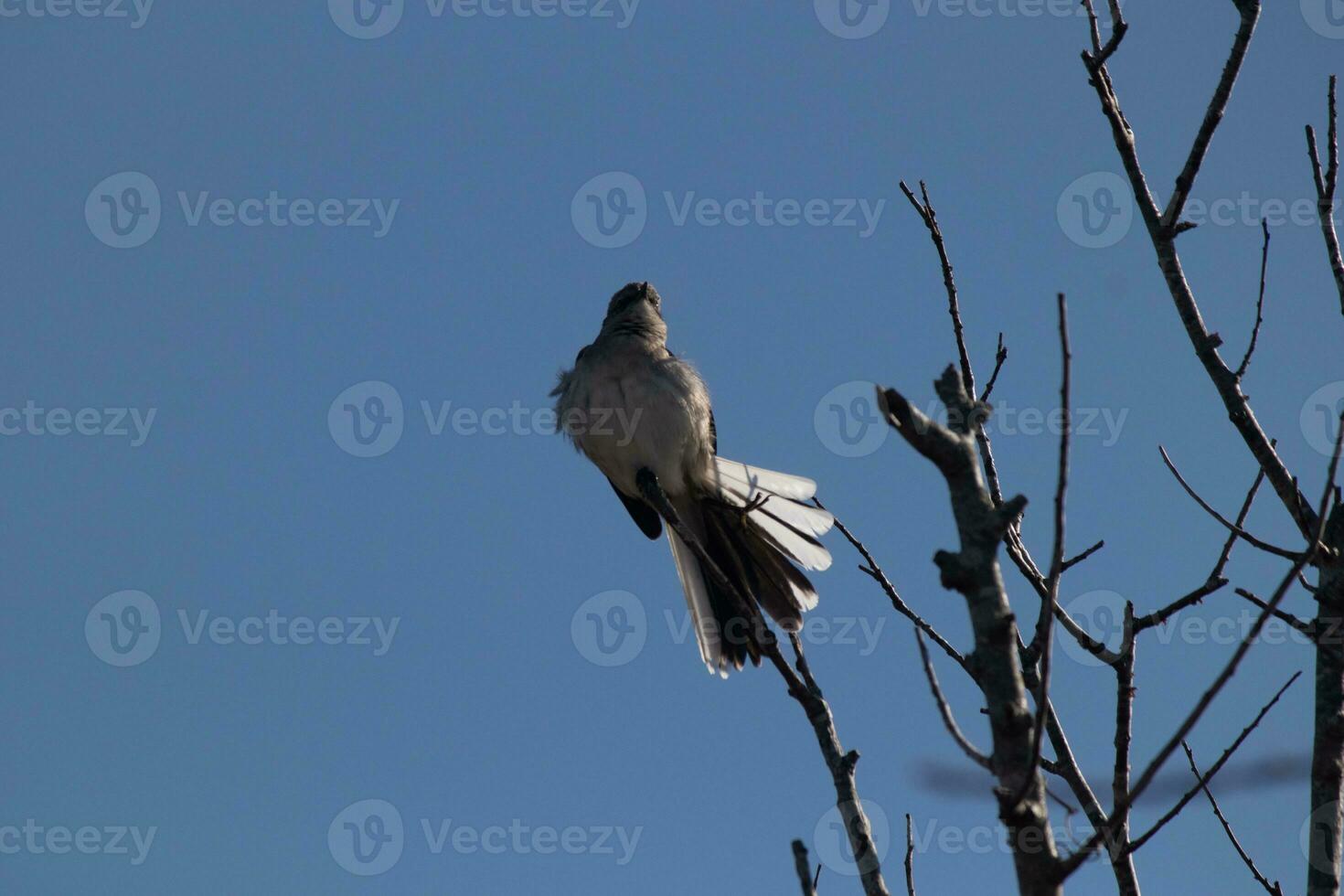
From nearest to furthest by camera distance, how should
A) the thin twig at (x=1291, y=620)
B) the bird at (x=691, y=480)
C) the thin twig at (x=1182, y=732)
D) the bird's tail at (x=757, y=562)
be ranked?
the thin twig at (x=1182, y=732)
the thin twig at (x=1291, y=620)
the bird's tail at (x=757, y=562)
the bird at (x=691, y=480)

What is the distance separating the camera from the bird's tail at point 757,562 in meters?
4.58

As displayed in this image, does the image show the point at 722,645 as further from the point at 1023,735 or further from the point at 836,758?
the point at 1023,735

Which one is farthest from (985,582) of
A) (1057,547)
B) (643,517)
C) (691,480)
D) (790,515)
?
(643,517)

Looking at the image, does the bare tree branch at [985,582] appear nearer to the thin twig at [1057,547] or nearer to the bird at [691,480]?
the thin twig at [1057,547]

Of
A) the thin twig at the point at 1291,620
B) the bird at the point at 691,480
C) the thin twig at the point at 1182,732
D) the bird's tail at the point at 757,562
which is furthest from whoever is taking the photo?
the bird at the point at 691,480

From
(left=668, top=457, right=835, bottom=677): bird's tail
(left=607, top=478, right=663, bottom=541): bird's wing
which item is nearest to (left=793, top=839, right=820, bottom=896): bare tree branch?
(left=668, top=457, right=835, bottom=677): bird's tail

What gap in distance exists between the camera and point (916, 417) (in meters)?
1.70

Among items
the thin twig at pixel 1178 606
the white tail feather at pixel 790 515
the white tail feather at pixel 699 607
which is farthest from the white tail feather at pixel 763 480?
the thin twig at pixel 1178 606

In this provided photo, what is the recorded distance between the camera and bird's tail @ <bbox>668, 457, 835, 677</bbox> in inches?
180

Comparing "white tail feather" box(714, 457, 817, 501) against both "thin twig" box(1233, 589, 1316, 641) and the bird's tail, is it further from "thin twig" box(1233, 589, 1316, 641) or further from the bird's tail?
"thin twig" box(1233, 589, 1316, 641)

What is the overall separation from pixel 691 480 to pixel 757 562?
76cm

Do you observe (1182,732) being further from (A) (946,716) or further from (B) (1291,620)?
(B) (1291,620)

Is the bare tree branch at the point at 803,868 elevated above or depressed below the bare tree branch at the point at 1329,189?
below

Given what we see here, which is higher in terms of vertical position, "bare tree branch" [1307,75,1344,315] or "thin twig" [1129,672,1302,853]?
"bare tree branch" [1307,75,1344,315]
